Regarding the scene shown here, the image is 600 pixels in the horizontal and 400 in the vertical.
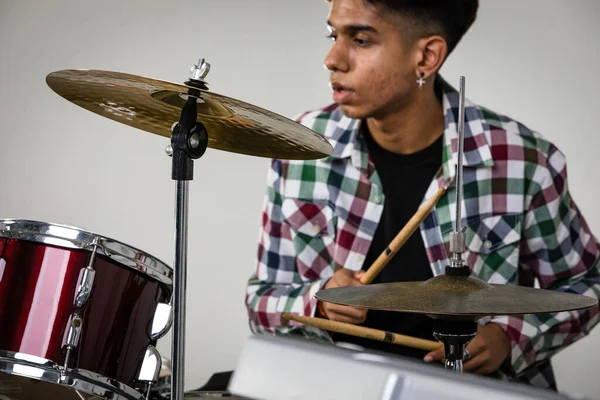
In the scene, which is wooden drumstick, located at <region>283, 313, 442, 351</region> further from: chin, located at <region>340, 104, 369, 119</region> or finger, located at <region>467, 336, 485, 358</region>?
chin, located at <region>340, 104, 369, 119</region>

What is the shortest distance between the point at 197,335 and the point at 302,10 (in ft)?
3.88

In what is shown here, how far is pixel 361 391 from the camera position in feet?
1.21

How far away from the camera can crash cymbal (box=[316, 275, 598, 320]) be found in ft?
3.18

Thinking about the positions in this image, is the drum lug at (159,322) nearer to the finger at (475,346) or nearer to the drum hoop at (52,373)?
the drum hoop at (52,373)

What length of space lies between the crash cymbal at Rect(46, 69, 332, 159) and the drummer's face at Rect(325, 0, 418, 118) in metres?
0.43

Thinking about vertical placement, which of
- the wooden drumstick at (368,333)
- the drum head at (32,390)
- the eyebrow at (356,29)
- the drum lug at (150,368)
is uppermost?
the eyebrow at (356,29)

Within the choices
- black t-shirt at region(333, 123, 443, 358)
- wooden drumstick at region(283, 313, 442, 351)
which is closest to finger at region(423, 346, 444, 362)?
wooden drumstick at region(283, 313, 442, 351)

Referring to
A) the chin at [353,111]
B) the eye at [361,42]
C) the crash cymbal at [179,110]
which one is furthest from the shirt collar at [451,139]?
the crash cymbal at [179,110]

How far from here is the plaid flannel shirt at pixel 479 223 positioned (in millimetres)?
1785

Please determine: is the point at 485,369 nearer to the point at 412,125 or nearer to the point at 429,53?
the point at 412,125

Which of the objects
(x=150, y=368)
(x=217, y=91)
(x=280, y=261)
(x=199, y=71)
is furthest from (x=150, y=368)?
(x=217, y=91)

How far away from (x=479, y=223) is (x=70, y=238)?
3.04 ft

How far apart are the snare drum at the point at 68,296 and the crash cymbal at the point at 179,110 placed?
0.70ft

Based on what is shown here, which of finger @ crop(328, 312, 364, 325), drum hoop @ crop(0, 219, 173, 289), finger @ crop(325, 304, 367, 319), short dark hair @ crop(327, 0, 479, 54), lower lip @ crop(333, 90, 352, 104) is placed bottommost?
finger @ crop(328, 312, 364, 325)
